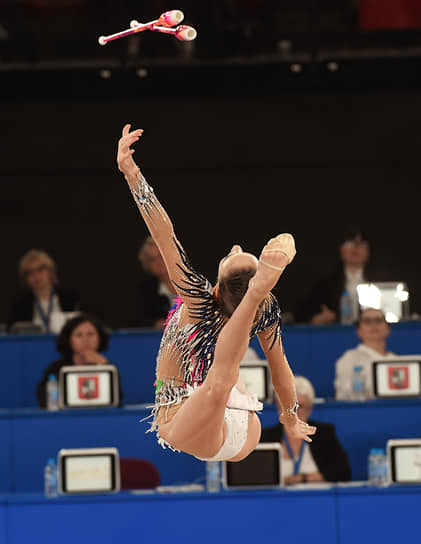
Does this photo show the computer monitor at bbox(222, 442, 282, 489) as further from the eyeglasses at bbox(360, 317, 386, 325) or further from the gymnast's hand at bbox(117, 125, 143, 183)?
the gymnast's hand at bbox(117, 125, 143, 183)

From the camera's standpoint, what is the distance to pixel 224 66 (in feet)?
32.7

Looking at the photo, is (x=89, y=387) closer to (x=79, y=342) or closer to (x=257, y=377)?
(x=79, y=342)

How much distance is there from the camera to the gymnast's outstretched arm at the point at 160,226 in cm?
336

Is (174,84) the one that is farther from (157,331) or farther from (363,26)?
(157,331)

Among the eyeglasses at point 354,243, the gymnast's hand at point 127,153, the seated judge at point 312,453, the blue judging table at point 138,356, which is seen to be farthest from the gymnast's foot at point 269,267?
the eyeglasses at point 354,243

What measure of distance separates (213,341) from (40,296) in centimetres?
474

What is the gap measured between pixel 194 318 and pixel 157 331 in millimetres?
4301

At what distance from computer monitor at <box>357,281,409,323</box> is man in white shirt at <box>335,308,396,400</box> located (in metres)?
0.98

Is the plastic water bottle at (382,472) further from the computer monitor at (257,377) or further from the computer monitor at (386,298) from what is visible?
the computer monitor at (386,298)

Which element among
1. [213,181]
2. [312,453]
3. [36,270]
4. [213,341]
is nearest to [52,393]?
[36,270]

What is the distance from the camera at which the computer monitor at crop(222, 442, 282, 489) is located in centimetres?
538

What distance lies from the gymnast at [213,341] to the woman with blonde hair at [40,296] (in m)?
4.36

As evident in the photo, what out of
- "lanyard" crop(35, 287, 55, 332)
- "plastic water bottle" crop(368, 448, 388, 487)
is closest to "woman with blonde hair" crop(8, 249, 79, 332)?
"lanyard" crop(35, 287, 55, 332)

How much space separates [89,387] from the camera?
21.2ft
